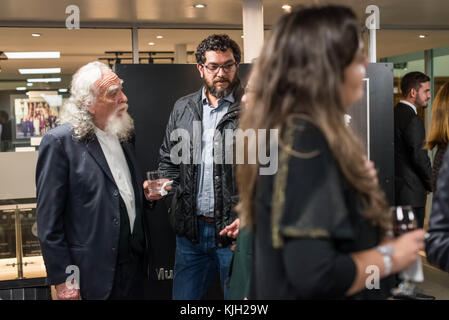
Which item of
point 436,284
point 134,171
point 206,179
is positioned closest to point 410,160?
point 436,284

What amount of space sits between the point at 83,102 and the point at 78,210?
1.55ft

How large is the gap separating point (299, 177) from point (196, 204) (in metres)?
1.66

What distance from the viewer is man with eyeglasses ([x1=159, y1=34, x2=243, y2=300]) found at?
2609 millimetres

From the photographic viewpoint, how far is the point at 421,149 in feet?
14.5

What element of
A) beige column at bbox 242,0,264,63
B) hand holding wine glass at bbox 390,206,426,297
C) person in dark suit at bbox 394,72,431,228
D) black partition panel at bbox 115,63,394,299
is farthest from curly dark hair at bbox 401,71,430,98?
hand holding wine glass at bbox 390,206,426,297

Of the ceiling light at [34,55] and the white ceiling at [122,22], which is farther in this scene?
the ceiling light at [34,55]

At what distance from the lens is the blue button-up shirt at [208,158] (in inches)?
105

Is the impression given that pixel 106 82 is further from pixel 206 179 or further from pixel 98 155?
pixel 206 179

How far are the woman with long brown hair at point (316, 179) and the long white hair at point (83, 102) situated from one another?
3.88 ft

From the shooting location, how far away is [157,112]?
3.64m

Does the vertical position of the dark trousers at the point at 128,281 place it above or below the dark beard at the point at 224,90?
below

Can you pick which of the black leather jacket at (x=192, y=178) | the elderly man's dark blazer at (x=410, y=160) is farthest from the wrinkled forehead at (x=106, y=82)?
the elderly man's dark blazer at (x=410, y=160)

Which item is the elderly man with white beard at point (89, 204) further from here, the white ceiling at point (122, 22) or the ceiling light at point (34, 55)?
the ceiling light at point (34, 55)
